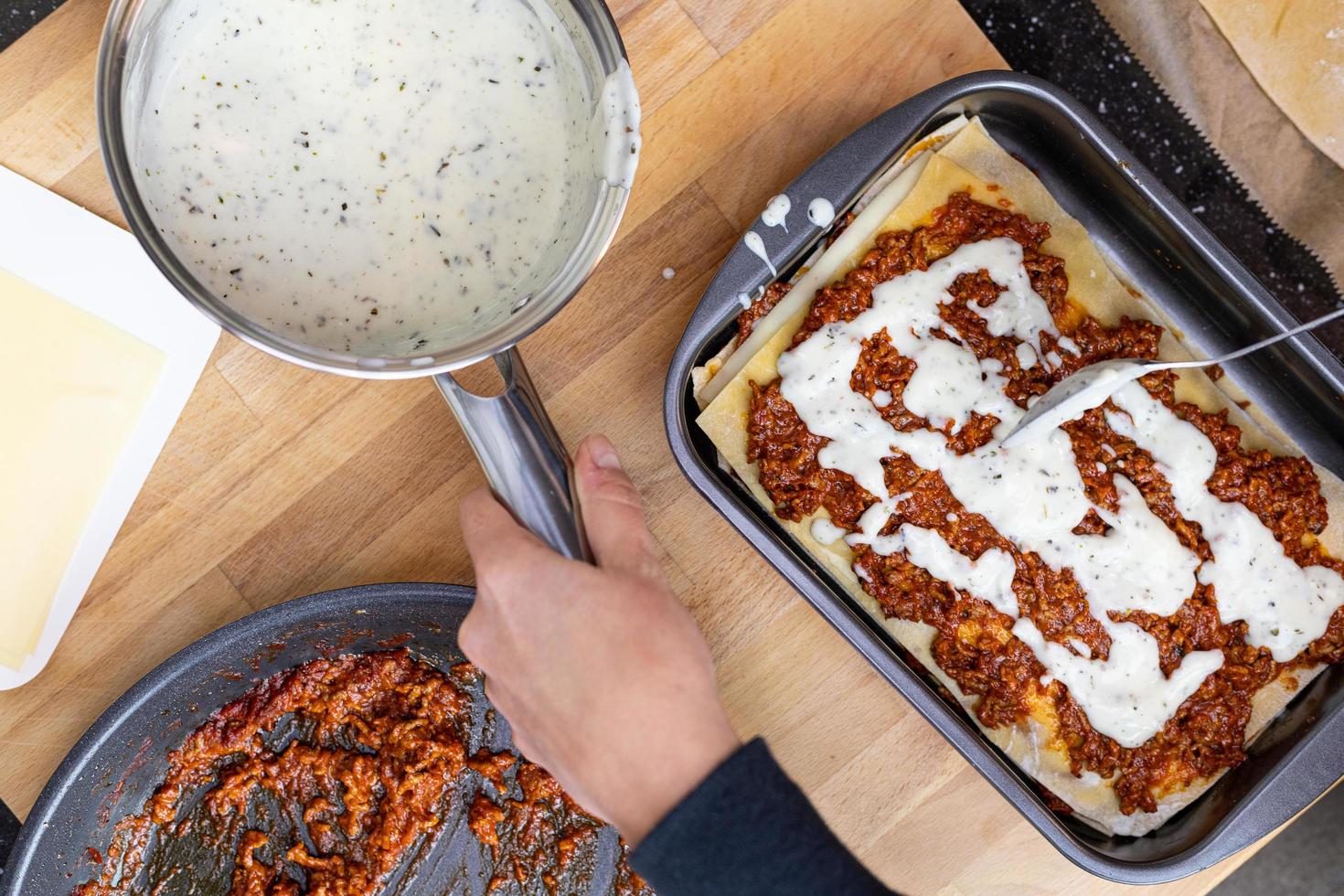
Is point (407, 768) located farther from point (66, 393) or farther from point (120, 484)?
point (66, 393)

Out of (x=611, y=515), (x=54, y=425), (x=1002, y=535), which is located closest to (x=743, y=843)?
(x=611, y=515)

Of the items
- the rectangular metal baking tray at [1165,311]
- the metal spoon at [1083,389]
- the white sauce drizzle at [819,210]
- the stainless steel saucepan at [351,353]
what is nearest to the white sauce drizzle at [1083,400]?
the metal spoon at [1083,389]

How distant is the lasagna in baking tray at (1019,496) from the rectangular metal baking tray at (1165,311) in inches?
1.5

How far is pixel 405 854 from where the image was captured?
Answer: 1493mm

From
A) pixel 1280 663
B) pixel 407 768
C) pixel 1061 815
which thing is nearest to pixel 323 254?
pixel 407 768

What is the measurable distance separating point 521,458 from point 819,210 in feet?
1.65

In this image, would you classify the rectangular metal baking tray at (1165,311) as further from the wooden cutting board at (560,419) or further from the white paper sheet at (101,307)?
the white paper sheet at (101,307)

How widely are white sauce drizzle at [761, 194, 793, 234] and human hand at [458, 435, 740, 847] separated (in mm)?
448

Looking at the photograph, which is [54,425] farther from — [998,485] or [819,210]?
[998,485]

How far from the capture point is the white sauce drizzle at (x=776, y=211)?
129 cm

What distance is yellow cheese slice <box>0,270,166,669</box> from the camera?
140 cm

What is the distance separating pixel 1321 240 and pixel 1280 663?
32.1 inches

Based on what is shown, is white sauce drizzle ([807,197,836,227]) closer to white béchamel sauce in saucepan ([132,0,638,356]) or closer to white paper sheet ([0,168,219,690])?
white béchamel sauce in saucepan ([132,0,638,356])

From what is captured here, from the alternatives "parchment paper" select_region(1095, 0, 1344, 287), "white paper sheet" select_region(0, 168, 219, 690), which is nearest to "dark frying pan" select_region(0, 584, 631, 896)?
"white paper sheet" select_region(0, 168, 219, 690)
